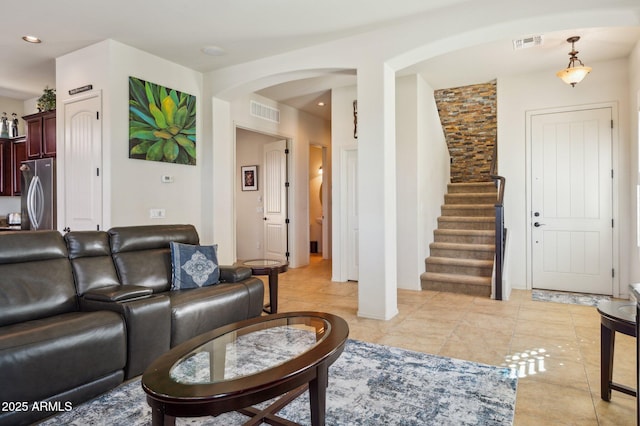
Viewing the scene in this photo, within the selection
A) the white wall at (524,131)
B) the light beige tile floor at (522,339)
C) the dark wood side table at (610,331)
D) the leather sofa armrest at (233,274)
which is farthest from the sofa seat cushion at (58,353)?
the white wall at (524,131)

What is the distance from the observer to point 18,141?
18.6 ft

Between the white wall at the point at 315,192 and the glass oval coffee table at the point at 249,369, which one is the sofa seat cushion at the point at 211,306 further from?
the white wall at the point at 315,192

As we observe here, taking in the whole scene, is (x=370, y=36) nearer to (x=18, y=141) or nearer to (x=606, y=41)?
(x=606, y=41)

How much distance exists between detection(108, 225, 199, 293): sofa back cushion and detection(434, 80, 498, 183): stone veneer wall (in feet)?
15.3

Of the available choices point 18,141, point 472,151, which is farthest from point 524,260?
point 18,141

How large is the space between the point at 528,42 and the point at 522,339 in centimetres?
292

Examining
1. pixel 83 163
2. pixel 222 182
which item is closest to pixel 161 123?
pixel 83 163

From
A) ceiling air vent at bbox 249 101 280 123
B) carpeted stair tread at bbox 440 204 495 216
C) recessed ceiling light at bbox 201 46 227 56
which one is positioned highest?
recessed ceiling light at bbox 201 46 227 56

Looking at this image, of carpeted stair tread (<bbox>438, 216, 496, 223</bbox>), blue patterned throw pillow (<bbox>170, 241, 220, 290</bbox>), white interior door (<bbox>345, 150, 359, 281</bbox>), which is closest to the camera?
blue patterned throw pillow (<bbox>170, 241, 220, 290</bbox>)

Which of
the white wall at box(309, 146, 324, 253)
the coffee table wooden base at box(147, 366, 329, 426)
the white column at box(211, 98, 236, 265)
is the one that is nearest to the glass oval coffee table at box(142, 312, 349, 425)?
the coffee table wooden base at box(147, 366, 329, 426)

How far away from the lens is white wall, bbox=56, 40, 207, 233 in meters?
4.04

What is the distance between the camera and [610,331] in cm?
216

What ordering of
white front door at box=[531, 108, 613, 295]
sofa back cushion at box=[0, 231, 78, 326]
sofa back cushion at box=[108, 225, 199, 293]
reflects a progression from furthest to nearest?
1. white front door at box=[531, 108, 613, 295]
2. sofa back cushion at box=[108, 225, 199, 293]
3. sofa back cushion at box=[0, 231, 78, 326]

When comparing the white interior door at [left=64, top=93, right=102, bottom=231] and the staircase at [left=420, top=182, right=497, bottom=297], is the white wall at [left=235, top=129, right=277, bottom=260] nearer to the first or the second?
the staircase at [left=420, top=182, right=497, bottom=297]
